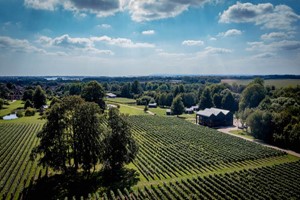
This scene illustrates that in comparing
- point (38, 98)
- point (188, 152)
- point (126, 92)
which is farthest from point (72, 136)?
point (126, 92)

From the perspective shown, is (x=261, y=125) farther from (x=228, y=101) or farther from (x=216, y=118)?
(x=228, y=101)

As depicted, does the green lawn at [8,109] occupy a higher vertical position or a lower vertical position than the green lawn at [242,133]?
higher

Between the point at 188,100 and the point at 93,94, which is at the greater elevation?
the point at 93,94

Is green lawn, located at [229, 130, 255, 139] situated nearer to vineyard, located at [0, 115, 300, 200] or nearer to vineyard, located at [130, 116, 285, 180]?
vineyard, located at [130, 116, 285, 180]

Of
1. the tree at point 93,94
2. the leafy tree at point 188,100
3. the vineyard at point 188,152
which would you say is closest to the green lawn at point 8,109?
the tree at point 93,94

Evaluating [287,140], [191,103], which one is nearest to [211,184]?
[287,140]

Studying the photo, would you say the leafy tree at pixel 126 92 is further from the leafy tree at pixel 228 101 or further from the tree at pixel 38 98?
the leafy tree at pixel 228 101
